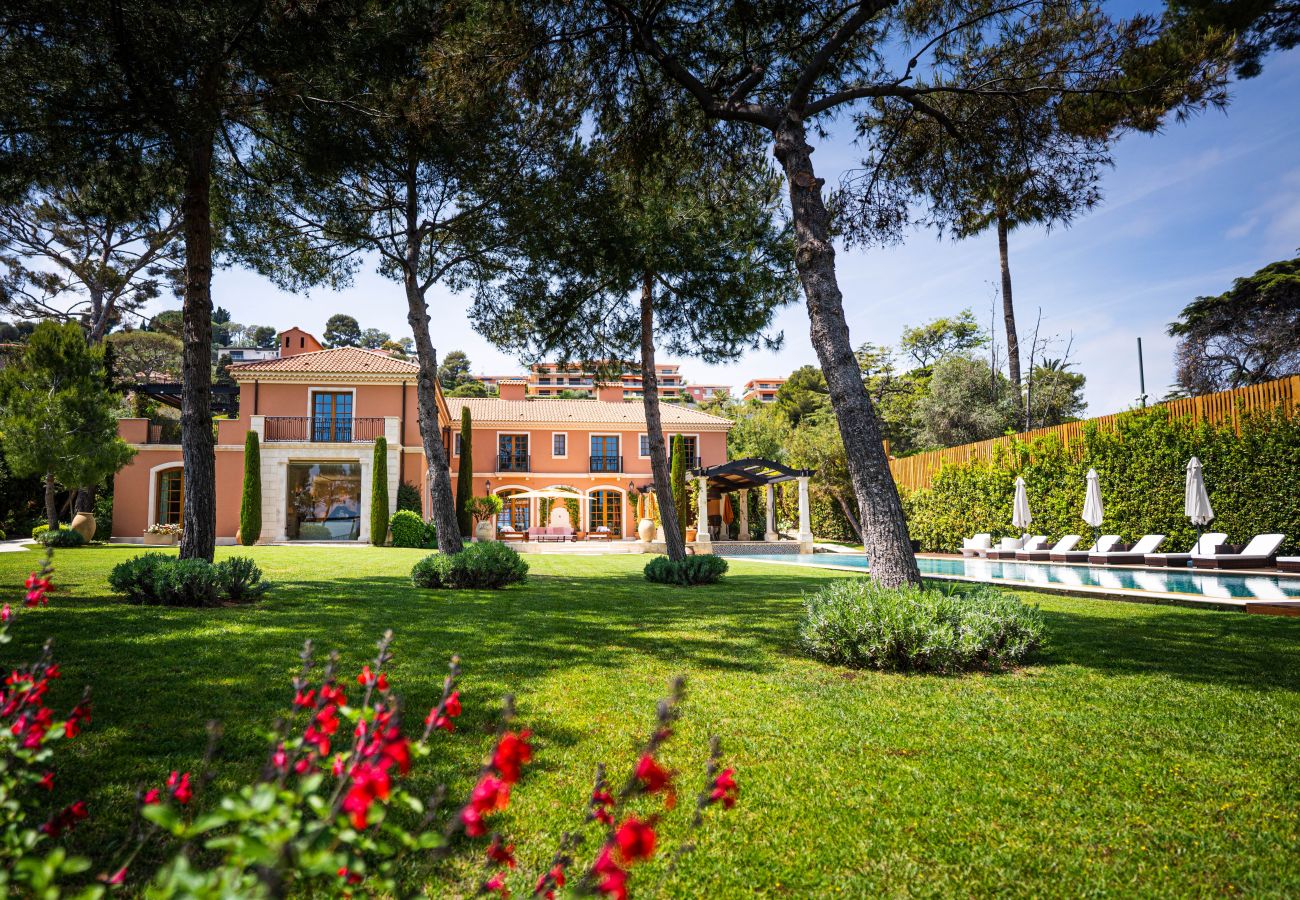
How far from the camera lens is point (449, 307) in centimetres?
1198

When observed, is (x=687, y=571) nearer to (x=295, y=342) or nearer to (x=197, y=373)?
(x=197, y=373)

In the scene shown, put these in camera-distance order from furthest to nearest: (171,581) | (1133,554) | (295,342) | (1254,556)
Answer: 1. (295,342)
2. (1133,554)
3. (1254,556)
4. (171,581)

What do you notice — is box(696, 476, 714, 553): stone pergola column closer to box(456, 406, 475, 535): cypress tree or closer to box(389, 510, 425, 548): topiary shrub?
box(456, 406, 475, 535): cypress tree

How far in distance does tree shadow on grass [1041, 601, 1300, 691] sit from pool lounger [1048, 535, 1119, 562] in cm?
724

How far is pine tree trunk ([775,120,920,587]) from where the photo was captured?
17.9 ft

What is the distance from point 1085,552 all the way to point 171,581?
→ 16.2 meters

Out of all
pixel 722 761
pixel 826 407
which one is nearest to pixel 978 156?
pixel 722 761

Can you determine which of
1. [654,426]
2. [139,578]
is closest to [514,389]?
[654,426]

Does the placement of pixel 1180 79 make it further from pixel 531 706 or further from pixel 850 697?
pixel 531 706

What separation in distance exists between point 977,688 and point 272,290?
12.0 metres

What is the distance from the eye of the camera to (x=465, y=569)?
9734mm

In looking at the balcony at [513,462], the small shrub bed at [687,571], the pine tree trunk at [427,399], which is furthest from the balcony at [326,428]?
the small shrub bed at [687,571]

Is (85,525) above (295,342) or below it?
below

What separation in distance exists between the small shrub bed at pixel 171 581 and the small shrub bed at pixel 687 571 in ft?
20.3
